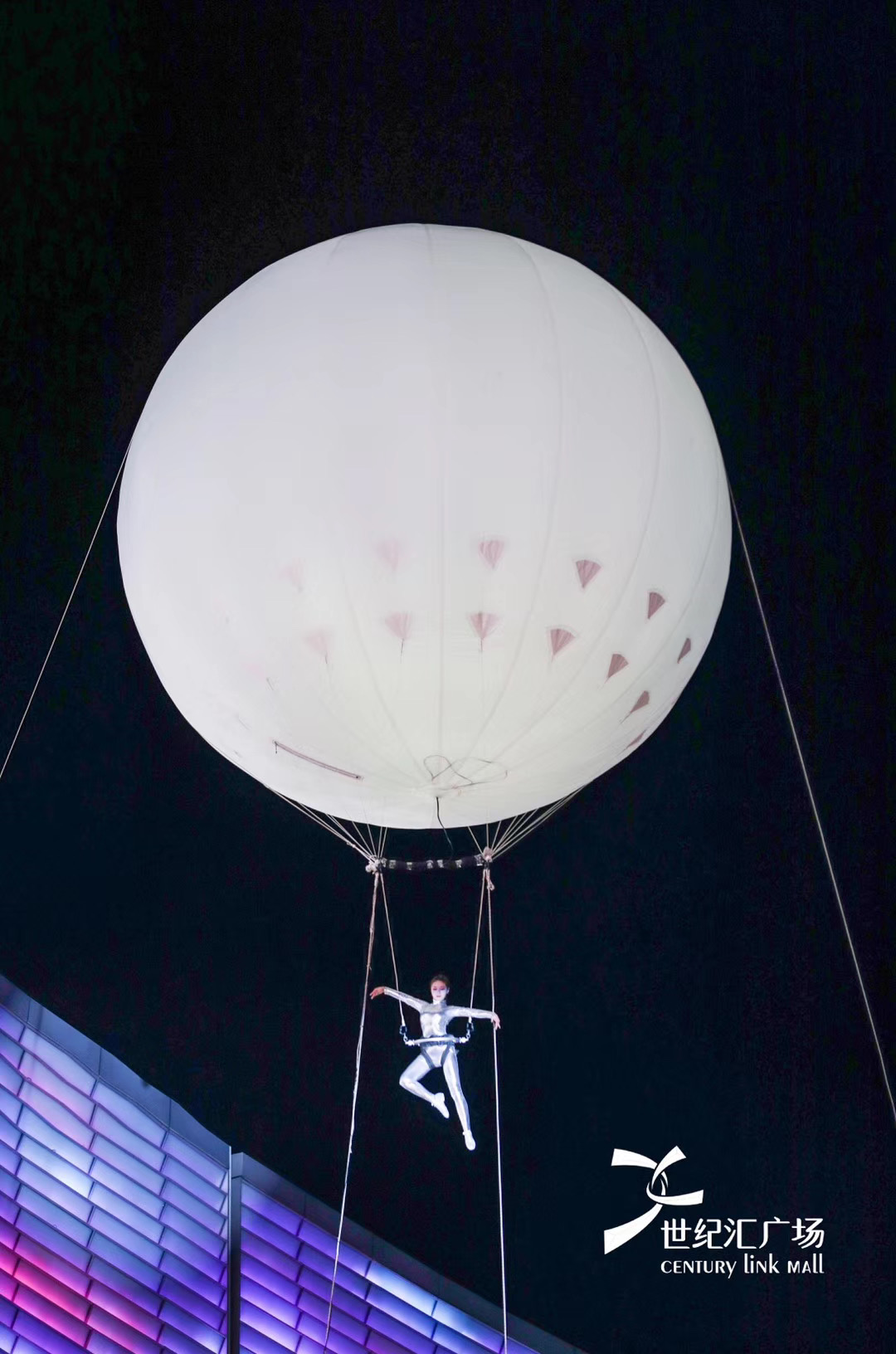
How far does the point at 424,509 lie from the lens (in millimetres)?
2684

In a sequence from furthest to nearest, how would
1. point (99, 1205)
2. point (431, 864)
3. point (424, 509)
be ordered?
point (99, 1205) < point (431, 864) < point (424, 509)

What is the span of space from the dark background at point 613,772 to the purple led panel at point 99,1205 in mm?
135

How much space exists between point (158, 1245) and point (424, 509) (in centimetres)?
324

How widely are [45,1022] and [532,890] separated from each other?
166 cm

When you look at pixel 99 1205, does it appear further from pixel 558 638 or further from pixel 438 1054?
pixel 558 638

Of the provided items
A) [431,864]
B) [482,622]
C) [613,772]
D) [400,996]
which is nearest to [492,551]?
[482,622]

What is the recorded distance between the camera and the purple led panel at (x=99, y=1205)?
185 inches

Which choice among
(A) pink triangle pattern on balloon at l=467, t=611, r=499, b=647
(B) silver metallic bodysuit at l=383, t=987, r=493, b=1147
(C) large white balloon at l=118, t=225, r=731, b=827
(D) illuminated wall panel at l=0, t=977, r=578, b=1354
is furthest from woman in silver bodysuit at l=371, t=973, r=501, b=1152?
(D) illuminated wall panel at l=0, t=977, r=578, b=1354

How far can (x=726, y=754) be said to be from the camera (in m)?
4.98

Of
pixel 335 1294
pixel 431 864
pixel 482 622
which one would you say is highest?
pixel 482 622

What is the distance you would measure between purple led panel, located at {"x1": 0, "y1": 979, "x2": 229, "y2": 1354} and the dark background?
5.3 inches

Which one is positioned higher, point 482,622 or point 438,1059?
point 482,622

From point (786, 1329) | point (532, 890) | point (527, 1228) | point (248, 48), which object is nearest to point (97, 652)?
point (532, 890)

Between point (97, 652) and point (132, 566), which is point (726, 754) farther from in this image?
point (132, 566)
